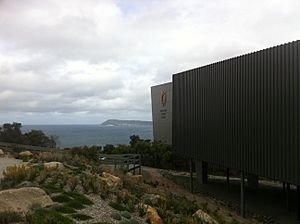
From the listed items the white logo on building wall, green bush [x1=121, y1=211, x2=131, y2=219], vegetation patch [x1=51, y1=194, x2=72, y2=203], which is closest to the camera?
green bush [x1=121, y1=211, x2=131, y2=219]

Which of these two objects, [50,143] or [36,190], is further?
[50,143]

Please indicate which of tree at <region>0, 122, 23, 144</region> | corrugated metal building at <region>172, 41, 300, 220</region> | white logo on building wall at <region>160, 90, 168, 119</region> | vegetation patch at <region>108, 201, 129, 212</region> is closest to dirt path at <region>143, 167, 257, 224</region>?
corrugated metal building at <region>172, 41, 300, 220</region>

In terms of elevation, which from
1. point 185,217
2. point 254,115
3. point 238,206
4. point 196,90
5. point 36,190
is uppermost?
point 196,90

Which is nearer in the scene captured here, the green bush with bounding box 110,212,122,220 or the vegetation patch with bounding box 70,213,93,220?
the vegetation patch with bounding box 70,213,93,220

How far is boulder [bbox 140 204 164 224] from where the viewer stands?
12570 millimetres

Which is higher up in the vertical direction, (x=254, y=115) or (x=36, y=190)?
(x=254, y=115)

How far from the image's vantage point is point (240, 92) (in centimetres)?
2173

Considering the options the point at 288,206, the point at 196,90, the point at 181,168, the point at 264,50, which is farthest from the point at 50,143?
the point at 264,50

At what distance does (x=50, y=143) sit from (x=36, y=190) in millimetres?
42562

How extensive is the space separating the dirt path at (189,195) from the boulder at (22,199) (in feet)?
36.4

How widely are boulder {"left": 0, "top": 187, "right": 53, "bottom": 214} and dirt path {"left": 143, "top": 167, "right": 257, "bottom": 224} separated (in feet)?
36.4

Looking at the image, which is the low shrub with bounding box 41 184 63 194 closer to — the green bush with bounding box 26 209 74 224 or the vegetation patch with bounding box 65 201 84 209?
the vegetation patch with bounding box 65 201 84 209

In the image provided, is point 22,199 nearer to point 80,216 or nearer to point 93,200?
point 80,216

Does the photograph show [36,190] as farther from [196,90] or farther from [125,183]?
[196,90]
